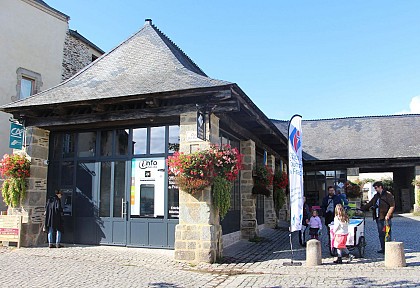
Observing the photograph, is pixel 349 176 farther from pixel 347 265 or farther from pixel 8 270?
pixel 8 270

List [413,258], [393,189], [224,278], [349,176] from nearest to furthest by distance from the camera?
1. [224,278]
2. [413,258]
3. [349,176]
4. [393,189]

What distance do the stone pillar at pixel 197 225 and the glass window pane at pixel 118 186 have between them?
1992 millimetres

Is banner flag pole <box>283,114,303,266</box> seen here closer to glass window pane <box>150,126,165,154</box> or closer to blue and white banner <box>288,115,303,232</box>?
blue and white banner <box>288,115,303,232</box>

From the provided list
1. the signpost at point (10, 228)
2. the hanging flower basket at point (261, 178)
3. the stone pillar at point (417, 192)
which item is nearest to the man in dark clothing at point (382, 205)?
the hanging flower basket at point (261, 178)

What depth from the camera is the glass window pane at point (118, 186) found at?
935 cm

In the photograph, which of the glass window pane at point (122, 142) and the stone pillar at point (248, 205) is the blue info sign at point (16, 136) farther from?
the stone pillar at point (248, 205)

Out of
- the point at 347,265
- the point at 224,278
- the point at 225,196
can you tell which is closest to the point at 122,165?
the point at 225,196

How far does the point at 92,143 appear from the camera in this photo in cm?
995

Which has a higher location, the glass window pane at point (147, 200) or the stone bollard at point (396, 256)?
the glass window pane at point (147, 200)

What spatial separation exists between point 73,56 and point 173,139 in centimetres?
1062

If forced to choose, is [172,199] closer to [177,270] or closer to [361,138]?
[177,270]

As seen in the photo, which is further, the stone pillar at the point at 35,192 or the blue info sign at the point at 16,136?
the blue info sign at the point at 16,136

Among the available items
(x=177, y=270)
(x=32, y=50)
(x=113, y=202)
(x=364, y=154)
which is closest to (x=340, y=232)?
(x=177, y=270)

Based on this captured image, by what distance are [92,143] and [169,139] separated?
2283 mm
